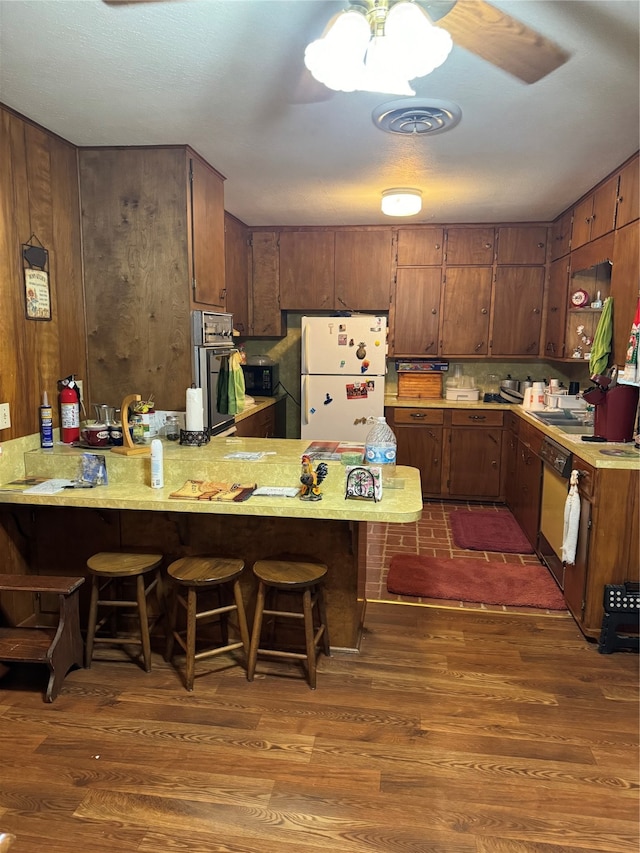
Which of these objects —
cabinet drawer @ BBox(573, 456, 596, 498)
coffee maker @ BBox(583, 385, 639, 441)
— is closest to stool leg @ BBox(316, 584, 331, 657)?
cabinet drawer @ BBox(573, 456, 596, 498)

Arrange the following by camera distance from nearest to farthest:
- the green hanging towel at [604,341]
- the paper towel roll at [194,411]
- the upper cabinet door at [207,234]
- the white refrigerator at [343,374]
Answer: the paper towel roll at [194,411]
the upper cabinet door at [207,234]
the green hanging towel at [604,341]
the white refrigerator at [343,374]

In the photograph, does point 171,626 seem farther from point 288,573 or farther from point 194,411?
point 194,411

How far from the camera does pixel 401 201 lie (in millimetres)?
3646

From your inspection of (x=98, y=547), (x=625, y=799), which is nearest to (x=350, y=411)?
(x=98, y=547)

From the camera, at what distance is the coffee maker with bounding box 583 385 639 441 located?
309 cm

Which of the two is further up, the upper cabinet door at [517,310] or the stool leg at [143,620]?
the upper cabinet door at [517,310]

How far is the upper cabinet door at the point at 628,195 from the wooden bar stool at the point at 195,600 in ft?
9.27

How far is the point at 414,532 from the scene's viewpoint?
442 cm

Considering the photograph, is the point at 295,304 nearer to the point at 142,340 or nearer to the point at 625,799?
the point at 142,340

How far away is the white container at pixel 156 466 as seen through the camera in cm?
257

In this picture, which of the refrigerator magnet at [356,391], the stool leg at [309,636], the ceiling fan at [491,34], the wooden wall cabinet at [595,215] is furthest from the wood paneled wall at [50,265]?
the wooden wall cabinet at [595,215]

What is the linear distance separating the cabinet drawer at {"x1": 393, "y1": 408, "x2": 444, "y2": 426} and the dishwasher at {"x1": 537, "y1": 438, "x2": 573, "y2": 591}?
141 centimetres

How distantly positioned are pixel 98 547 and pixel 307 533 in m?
1.08

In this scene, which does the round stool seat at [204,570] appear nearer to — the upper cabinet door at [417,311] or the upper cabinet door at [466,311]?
the upper cabinet door at [417,311]
